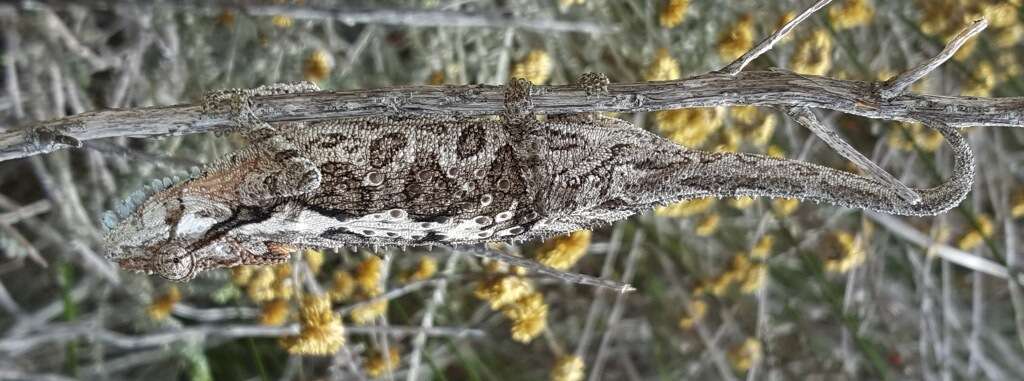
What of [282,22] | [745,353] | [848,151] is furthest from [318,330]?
[745,353]

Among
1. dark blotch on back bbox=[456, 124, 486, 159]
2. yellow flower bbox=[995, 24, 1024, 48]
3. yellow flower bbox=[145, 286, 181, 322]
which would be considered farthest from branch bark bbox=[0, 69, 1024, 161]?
yellow flower bbox=[995, 24, 1024, 48]

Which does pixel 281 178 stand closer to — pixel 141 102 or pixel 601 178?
pixel 601 178

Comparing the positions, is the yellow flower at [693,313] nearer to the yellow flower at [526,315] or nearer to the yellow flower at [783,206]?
the yellow flower at [783,206]

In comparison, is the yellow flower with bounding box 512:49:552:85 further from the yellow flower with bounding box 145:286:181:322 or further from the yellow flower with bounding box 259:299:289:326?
the yellow flower with bounding box 145:286:181:322

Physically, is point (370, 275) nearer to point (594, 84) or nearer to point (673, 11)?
point (594, 84)

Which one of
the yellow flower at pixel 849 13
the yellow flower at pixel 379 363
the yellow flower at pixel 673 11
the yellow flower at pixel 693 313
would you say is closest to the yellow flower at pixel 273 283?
the yellow flower at pixel 379 363

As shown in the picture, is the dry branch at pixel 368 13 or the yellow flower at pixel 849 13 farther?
the yellow flower at pixel 849 13
